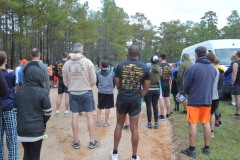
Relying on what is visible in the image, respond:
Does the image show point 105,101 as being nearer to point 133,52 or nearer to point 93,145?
point 93,145

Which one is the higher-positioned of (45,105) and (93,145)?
(45,105)

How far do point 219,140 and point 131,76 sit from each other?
297 cm

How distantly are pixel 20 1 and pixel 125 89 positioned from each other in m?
16.1

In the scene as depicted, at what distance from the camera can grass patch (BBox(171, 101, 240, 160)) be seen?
508 cm

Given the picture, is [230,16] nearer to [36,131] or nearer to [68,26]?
[68,26]

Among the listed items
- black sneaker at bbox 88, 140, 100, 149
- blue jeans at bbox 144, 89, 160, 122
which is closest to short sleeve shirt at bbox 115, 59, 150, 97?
black sneaker at bbox 88, 140, 100, 149

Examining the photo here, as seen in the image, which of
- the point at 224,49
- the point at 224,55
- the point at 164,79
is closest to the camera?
the point at 164,79

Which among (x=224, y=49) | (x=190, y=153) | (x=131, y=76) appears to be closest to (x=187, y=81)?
(x=131, y=76)

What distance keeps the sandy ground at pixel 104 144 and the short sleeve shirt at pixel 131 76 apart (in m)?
1.39

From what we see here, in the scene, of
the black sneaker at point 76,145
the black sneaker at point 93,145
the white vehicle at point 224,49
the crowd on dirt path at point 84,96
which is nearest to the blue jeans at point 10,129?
the crowd on dirt path at point 84,96

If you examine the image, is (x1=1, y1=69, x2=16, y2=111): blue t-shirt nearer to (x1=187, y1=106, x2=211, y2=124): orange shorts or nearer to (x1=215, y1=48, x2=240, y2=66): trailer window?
(x1=187, y1=106, x2=211, y2=124): orange shorts

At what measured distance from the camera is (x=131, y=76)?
446 cm

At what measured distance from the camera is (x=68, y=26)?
3131 centimetres

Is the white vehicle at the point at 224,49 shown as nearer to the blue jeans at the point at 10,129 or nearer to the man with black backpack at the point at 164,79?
the man with black backpack at the point at 164,79
